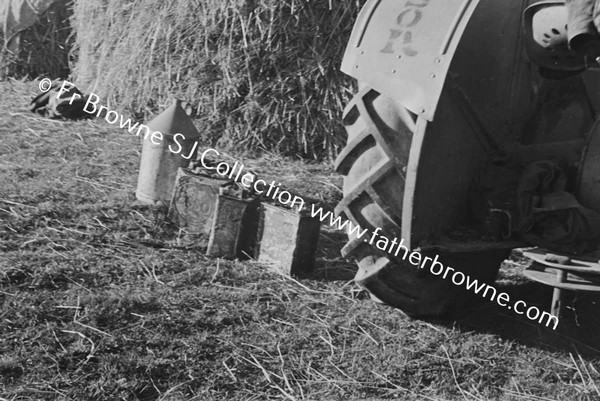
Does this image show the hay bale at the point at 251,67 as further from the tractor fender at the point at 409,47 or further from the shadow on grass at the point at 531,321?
the tractor fender at the point at 409,47

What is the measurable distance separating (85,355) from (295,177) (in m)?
2.98

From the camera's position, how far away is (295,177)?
6.23 meters

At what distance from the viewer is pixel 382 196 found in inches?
139

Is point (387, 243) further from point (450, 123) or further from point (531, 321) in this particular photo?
point (531, 321)

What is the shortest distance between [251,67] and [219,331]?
3085 mm

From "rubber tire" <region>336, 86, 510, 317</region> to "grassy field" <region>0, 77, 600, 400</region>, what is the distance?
0.85ft

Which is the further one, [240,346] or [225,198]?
[225,198]

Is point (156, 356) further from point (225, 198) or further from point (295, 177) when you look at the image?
point (295, 177)

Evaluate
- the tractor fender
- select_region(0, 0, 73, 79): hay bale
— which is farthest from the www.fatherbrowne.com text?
select_region(0, 0, 73, 79): hay bale

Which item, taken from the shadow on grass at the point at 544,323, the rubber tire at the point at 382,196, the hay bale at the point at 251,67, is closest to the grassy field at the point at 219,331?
the shadow on grass at the point at 544,323

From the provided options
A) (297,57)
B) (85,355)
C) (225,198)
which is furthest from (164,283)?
(297,57)

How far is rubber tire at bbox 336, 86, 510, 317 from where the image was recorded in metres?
3.47

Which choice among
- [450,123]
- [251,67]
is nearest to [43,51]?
[251,67]

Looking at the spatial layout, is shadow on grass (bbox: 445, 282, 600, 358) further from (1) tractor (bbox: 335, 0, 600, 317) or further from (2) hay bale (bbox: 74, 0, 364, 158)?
(2) hay bale (bbox: 74, 0, 364, 158)
